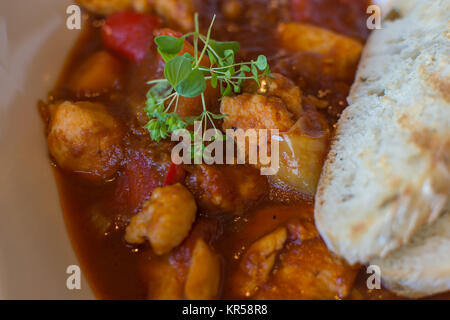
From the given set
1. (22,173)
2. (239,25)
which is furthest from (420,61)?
(22,173)

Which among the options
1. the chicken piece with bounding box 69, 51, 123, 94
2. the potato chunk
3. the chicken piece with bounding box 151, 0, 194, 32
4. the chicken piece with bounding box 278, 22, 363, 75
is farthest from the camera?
the chicken piece with bounding box 151, 0, 194, 32

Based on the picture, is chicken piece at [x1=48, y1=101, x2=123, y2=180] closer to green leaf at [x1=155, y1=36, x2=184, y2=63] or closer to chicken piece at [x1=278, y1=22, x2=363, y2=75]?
green leaf at [x1=155, y1=36, x2=184, y2=63]

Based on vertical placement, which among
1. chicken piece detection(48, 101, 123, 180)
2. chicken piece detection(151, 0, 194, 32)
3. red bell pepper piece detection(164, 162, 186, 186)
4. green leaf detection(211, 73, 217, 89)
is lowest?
red bell pepper piece detection(164, 162, 186, 186)

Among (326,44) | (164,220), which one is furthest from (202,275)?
(326,44)

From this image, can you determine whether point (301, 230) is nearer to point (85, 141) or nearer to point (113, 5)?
point (85, 141)

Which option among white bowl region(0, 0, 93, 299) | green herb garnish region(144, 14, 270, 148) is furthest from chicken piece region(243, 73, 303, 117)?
white bowl region(0, 0, 93, 299)

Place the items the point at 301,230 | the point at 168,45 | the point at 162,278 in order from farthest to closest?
the point at 168,45, the point at 301,230, the point at 162,278
